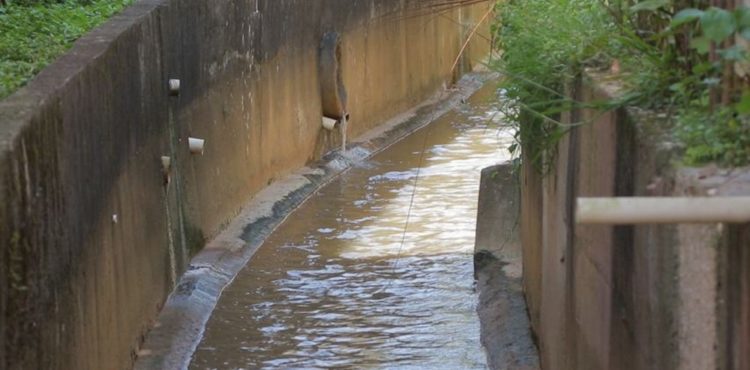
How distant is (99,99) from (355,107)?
7.77m

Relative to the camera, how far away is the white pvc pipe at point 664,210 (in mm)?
2732

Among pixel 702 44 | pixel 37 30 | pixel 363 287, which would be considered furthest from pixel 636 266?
pixel 37 30

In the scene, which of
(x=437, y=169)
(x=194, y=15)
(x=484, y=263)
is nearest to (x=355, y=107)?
(x=437, y=169)

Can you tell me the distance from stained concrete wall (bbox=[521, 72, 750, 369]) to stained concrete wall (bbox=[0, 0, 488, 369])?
108 cm

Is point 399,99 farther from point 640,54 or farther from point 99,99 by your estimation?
point 640,54

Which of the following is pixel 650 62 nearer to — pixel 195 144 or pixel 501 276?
pixel 501 276

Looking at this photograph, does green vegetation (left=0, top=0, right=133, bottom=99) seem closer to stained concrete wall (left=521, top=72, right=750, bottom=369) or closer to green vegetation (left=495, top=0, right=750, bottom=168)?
green vegetation (left=495, top=0, right=750, bottom=168)

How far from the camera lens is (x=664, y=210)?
2.75 m

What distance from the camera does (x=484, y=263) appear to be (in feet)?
26.7

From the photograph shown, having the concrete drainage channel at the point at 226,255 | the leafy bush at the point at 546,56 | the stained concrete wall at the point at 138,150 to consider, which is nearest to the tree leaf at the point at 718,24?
the leafy bush at the point at 546,56

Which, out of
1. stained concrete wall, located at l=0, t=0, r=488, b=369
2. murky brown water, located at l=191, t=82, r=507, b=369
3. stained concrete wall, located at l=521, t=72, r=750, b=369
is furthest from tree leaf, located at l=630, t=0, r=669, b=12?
murky brown water, located at l=191, t=82, r=507, b=369

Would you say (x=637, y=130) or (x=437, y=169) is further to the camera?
(x=437, y=169)

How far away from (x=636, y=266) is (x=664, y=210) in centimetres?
91

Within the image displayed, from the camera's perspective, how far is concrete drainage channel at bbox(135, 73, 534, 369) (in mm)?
7020
